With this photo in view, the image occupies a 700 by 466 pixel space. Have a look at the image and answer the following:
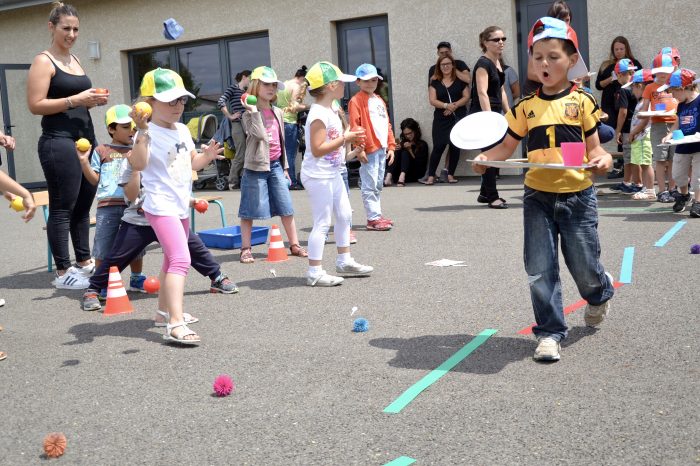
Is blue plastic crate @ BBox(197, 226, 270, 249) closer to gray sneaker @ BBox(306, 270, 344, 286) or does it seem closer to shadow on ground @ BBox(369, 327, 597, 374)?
gray sneaker @ BBox(306, 270, 344, 286)

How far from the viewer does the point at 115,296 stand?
6.62 meters

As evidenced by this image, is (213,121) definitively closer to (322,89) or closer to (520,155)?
(520,155)

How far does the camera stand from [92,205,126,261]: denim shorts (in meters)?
7.25

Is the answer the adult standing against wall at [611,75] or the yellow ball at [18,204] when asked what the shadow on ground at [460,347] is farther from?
the adult standing against wall at [611,75]

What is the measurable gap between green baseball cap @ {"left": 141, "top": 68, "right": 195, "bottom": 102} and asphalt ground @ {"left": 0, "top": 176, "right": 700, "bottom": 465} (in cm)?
160

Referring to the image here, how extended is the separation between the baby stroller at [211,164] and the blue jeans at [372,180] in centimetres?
797

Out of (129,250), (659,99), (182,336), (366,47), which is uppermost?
(366,47)

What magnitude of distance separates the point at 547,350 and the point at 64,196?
15.3 feet

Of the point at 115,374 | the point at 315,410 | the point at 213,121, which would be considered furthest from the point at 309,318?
the point at 213,121

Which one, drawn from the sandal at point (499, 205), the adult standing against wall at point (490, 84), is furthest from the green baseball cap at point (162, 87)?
the sandal at point (499, 205)

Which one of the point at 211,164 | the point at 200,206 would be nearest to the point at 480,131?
the point at 200,206

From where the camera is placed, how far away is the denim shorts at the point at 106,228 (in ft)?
23.8

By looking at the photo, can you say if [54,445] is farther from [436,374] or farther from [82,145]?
[82,145]

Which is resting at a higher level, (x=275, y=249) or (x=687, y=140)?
(x=687, y=140)
